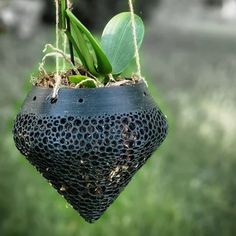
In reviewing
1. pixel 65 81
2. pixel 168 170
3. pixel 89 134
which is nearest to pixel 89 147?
pixel 89 134

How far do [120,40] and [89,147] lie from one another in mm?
224

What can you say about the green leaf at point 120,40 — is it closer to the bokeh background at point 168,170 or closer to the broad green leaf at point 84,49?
the broad green leaf at point 84,49

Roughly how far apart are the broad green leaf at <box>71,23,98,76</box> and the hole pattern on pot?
10cm

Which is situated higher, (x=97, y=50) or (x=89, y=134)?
(x=97, y=50)

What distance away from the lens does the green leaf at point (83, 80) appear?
1066 mm

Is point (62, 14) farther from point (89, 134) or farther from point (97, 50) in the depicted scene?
point (89, 134)

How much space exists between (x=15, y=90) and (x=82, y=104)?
422 cm

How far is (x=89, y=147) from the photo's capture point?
1053 mm

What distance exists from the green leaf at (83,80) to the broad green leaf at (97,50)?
3 cm

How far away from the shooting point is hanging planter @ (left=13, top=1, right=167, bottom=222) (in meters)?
1.05

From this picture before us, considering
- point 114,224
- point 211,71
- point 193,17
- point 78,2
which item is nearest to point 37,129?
point 114,224

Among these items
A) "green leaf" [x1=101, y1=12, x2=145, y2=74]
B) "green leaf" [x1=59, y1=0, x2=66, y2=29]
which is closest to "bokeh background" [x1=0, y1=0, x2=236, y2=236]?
"green leaf" [x1=101, y1=12, x2=145, y2=74]

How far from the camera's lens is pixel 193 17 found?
11836 mm

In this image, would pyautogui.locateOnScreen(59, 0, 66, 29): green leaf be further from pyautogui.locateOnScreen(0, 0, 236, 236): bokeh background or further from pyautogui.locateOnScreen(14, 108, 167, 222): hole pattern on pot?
pyautogui.locateOnScreen(0, 0, 236, 236): bokeh background
